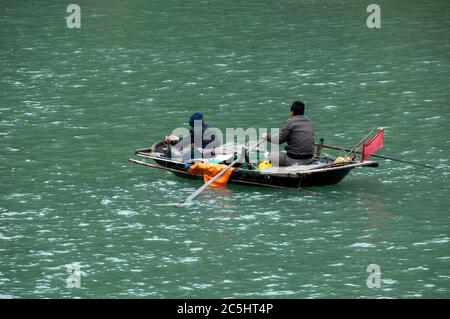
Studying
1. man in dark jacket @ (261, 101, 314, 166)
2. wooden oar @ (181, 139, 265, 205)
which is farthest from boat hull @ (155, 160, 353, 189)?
man in dark jacket @ (261, 101, 314, 166)

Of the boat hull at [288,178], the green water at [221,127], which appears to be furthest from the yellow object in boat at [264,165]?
the green water at [221,127]

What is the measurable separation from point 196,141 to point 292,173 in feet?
7.25

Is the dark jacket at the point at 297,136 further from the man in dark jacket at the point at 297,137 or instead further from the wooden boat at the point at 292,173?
the wooden boat at the point at 292,173

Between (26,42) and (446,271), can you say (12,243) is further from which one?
(26,42)

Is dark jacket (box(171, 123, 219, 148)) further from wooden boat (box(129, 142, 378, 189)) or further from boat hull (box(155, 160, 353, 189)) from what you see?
boat hull (box(155, 160, 353, 189))

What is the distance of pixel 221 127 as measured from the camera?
2409 cm

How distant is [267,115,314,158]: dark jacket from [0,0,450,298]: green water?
0.83 meters

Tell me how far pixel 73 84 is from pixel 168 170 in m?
8.87

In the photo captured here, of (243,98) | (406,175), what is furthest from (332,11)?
(406,175)

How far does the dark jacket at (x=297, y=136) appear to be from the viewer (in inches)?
764

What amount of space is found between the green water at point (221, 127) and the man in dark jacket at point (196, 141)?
0.58 meters

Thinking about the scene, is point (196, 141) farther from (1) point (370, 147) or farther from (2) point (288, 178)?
(1) point (370, 147)

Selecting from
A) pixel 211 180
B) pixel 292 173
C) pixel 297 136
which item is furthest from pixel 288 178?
pixel 211 180

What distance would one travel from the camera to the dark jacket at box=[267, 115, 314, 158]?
19406mm
